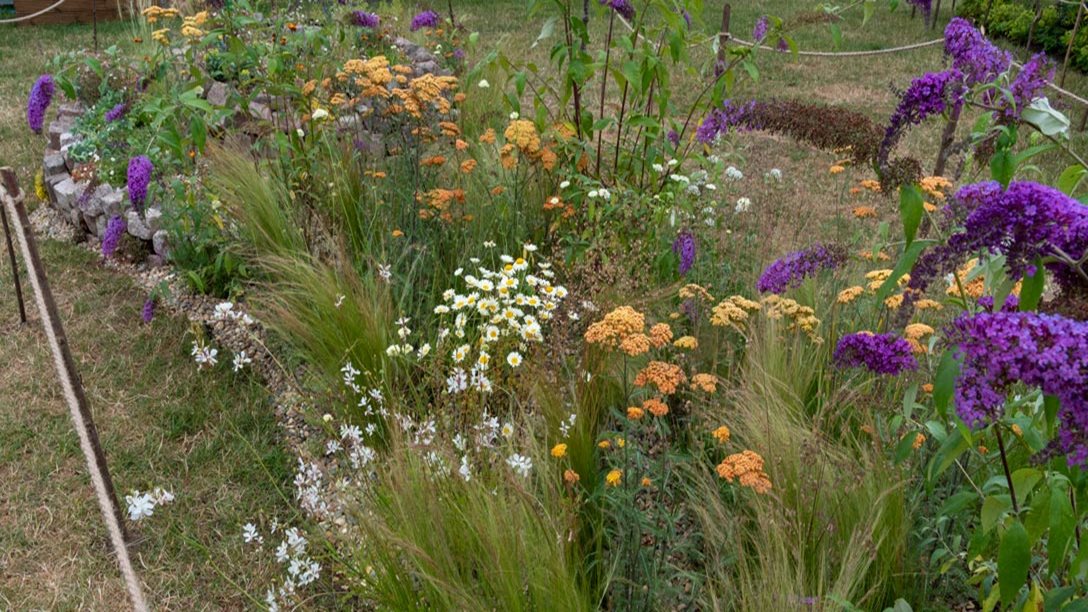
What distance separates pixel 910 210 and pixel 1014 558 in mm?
573

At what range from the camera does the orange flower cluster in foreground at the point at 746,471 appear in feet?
5.68

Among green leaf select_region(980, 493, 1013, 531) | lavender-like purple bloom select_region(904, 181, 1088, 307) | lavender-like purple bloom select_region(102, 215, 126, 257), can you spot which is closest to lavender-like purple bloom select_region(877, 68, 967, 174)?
lavender-like purple bloom select_region(904, 181, 1088, 307)

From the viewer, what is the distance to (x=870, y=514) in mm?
1845

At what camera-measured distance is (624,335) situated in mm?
2070

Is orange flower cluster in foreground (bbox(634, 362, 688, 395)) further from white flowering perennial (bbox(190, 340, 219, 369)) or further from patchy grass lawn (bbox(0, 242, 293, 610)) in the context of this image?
white flowering perennial (bbox(190, 340, 219, 369))

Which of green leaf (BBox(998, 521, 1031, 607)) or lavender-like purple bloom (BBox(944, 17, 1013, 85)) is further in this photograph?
lavender-like purple bloom (BBox(944, 17, 1013, 85))

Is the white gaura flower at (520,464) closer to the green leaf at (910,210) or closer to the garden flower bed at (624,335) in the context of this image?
the garden flower bed at (624,335)

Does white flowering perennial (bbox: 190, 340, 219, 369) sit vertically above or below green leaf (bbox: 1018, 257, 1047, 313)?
below

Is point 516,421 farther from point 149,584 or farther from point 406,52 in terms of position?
point 406,52

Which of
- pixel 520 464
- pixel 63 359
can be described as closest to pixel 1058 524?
pixel 520 464

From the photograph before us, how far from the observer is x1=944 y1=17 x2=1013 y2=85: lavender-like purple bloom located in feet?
5.19

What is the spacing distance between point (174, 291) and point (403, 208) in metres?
1.17

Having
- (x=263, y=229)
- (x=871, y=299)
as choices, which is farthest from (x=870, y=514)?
(x=263, y=229)

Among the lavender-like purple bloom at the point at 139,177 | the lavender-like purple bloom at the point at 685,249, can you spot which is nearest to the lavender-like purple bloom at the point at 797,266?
the lavender-like purple bloom at the point at 685,249
